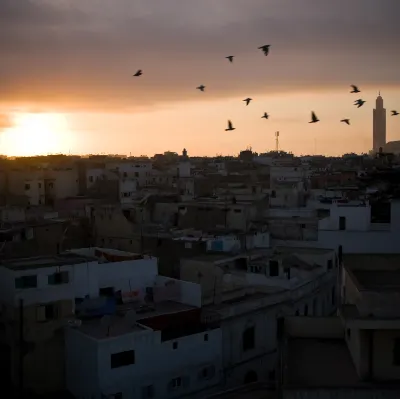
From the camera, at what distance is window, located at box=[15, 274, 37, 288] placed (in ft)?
50.9

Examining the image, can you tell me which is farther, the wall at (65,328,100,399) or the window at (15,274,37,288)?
the window at (15,274,37,288)

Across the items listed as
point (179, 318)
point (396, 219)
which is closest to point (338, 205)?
point (396, 219)

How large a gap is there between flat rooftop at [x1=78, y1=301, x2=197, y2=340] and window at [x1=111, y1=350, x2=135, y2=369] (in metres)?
0.45

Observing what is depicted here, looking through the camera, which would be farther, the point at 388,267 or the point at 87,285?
the point at 87,285

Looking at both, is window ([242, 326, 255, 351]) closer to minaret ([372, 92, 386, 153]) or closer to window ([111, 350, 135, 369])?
window ([111, 350, 135, 369])

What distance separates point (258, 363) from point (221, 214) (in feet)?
38.1

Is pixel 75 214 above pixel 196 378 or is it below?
above

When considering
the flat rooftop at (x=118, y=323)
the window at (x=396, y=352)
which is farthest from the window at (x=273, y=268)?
the window at (x=396, y=352)

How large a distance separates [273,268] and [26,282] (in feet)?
29.9

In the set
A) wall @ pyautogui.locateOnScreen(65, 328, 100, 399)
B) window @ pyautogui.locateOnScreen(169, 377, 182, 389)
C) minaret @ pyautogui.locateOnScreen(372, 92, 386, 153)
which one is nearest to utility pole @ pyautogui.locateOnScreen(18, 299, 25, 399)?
wall @ pyautogui.locateOnScreen(65, 328, 100, 399)

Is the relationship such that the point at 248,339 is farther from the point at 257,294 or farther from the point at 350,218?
the point at 350,218

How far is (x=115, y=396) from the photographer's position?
1492 centimetres

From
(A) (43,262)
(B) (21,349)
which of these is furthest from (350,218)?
(B) (21,349)

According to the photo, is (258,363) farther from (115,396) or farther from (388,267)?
(388,267)
